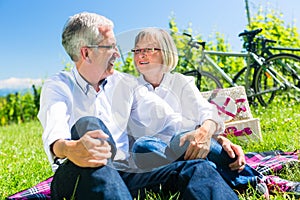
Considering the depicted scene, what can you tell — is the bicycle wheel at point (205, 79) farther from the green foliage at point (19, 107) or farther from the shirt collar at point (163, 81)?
the green foliage at point (19, 107)

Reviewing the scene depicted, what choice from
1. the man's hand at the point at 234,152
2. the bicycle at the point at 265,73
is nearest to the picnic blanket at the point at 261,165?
the man's hand at the point at 234,152

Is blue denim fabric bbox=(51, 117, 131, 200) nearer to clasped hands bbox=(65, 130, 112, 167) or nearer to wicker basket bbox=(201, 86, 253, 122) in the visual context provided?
clasped hands bbox=(65, 130, 112, 167)

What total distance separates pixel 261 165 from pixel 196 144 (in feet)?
2.09

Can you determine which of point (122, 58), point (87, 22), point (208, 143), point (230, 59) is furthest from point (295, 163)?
point (230, 59)

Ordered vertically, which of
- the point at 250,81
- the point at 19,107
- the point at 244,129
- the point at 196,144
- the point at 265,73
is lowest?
the point at 19,107

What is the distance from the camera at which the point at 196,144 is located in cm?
143

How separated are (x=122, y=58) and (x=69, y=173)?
0.37 meters

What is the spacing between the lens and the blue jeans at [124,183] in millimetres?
1277

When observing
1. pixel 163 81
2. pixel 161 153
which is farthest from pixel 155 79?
pixel 161 153

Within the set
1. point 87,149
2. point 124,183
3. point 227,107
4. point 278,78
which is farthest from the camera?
point 278,78

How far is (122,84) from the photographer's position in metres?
1.50

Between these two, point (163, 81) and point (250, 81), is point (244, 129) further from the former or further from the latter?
point (250, 81)

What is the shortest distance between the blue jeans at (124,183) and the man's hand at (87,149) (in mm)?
30

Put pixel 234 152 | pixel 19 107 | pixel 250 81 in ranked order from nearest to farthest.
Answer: pixel 234 152 < pixel 250 81 < pixel 19 107
